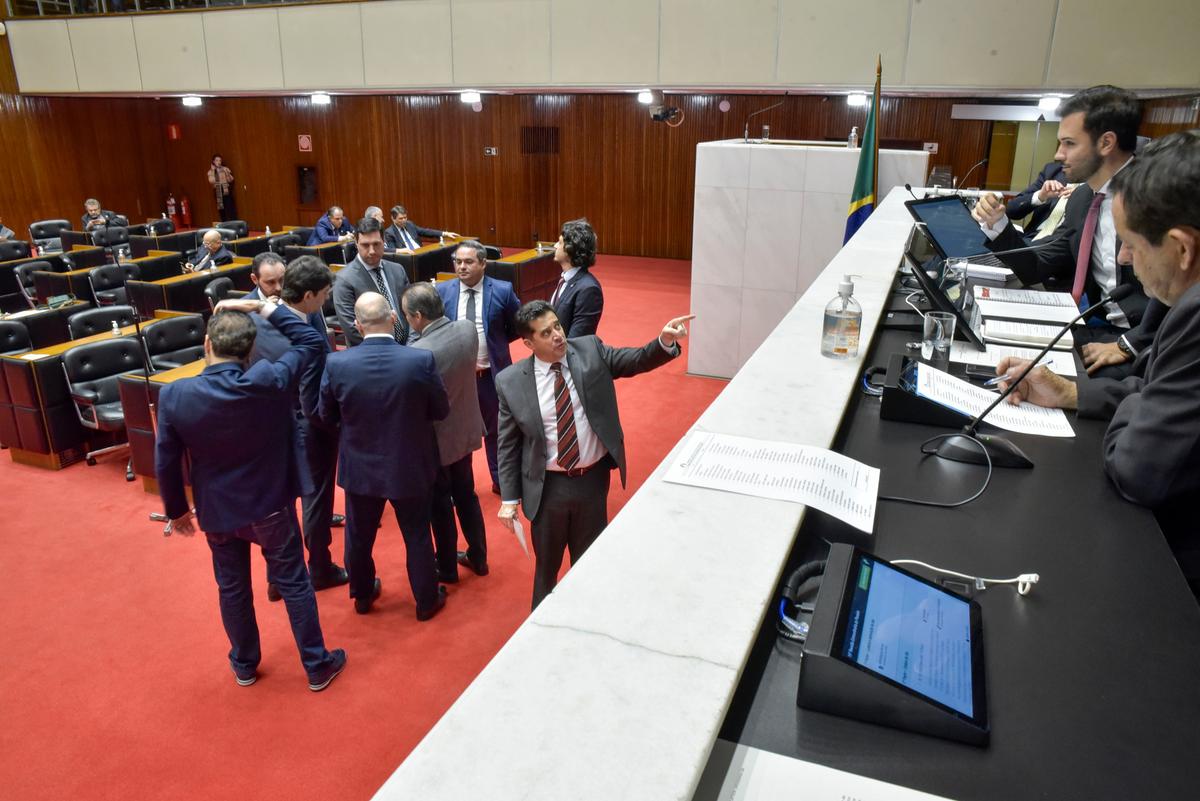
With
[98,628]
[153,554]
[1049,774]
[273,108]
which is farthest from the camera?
[273,108]

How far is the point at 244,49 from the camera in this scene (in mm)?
11477

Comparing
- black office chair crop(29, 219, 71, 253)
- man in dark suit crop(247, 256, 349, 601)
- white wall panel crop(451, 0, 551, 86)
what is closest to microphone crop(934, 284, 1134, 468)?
man in dark suit crop(247, 256, 349, 601)

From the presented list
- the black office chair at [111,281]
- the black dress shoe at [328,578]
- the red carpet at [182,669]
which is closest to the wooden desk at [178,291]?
the black office chair at [111,281]

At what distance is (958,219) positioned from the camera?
348cm

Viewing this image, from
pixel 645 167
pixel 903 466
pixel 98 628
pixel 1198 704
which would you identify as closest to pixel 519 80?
pixel 645 167

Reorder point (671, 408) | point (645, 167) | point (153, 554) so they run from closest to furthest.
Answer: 1. point (153, 554)
2. point (671, 408)
3. point (645, 167)

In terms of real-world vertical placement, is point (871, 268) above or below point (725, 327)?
above

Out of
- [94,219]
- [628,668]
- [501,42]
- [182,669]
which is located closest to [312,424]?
[182,669]

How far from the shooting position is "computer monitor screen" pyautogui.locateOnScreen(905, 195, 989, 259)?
3387mm

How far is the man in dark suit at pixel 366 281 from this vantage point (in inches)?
199

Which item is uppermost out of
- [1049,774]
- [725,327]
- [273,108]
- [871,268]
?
[273,108]

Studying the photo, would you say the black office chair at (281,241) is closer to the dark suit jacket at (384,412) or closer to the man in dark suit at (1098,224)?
the dark suit jacket at (384,412)

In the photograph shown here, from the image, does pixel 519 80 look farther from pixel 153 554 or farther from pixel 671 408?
pixel 153 554

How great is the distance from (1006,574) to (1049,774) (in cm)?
46
